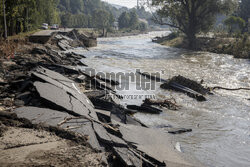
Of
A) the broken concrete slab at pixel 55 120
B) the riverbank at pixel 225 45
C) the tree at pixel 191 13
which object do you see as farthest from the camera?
the tree at pixel 191 13

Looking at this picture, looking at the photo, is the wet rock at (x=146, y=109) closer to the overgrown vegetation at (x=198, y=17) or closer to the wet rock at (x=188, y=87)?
the wet rock at (x=188, y=87)

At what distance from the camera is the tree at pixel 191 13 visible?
3319 cm

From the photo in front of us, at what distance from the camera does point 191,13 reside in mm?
34312

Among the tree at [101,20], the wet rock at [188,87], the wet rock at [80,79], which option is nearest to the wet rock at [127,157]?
the wet rock at [80,79]

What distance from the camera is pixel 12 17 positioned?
19.2 m

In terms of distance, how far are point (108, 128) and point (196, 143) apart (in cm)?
224

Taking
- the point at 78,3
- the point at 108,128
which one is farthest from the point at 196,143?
the point at 78,3

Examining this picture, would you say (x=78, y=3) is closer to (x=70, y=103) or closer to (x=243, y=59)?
(x=243, y=59)

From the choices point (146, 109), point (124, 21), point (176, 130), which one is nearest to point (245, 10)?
point (146, 109)

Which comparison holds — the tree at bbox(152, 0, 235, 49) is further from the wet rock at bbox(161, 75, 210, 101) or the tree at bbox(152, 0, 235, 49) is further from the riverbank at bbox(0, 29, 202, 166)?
the riverbank at bbox(0, 29, 202, 166)

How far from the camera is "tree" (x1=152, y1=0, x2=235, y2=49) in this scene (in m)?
33.2

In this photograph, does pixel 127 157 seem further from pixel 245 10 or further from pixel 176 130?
pixel 245 10

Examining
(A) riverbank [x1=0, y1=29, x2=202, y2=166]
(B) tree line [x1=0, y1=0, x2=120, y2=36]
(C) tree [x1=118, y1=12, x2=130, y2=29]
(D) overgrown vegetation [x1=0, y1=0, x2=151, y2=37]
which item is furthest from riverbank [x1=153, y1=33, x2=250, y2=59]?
(C) tree [x1=118, y1=12, x2=130, y2=29]

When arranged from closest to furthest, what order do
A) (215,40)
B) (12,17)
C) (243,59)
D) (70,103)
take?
1. (70,103)
2. (12,17)
3. (243,59)
4. (215,40)
